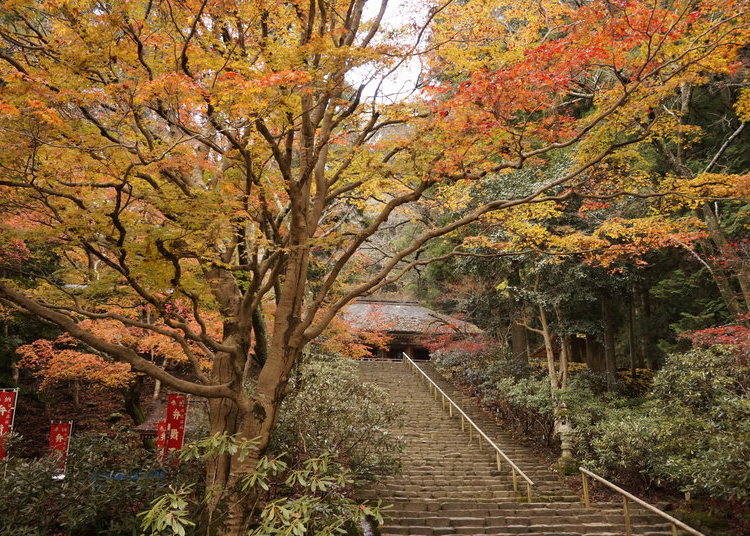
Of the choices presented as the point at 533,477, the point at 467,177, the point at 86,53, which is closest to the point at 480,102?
the point at 467,177

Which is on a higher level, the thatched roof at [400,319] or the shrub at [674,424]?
the thatched roof at [400,319]

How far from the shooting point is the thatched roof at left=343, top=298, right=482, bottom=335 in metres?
22.3

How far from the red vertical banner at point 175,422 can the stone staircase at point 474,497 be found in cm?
386

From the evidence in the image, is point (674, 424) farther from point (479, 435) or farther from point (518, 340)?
point (518, 340)

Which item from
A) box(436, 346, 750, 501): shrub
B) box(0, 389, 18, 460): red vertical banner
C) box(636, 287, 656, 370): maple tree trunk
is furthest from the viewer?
box(636, 287, 656, 370): maple tree trunk

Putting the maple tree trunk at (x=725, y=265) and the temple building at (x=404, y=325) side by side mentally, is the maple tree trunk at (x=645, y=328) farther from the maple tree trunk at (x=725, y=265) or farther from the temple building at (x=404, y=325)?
the temple building at (x=404, y=325)

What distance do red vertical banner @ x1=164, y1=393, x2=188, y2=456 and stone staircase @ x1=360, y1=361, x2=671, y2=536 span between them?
3.86m

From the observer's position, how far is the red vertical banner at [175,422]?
31.3ft

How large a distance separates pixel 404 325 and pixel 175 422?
17092 mm

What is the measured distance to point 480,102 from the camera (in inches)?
234

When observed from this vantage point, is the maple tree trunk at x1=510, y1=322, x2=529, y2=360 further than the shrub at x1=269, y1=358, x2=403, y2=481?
Yes

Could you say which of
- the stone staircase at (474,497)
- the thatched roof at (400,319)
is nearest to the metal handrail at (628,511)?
the stone staircase at (474,497)

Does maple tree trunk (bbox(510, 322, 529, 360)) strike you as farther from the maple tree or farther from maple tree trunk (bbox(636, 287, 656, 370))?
the maple tree

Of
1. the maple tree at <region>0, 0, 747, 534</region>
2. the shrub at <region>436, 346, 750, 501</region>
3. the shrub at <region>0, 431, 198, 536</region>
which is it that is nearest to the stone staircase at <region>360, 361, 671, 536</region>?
the shrub at <region>436, 346, 750, 501</region>
